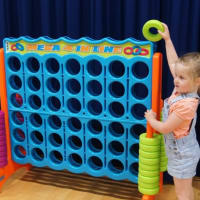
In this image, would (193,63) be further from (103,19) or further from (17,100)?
(17,100)

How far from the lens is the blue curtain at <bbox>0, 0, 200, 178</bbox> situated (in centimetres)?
203

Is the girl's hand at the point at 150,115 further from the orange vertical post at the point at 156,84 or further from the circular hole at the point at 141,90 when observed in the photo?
the circular hole at the point at 141,90

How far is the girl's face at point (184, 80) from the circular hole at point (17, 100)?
1.09m

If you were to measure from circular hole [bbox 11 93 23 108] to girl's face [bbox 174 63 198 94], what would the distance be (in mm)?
1089

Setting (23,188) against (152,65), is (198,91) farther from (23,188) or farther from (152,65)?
(23,188)

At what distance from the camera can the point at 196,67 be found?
145 centimetres

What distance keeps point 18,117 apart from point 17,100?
0.38 ft

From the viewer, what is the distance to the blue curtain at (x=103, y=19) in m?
2.03

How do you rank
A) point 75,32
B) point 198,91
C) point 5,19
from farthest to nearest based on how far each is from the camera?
point 5,19
point 75,32
point 198,91

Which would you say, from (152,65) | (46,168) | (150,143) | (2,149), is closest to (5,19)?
(2,149)

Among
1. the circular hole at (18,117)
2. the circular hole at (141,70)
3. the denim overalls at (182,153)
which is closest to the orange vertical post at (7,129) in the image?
the circular hole at (18,117)

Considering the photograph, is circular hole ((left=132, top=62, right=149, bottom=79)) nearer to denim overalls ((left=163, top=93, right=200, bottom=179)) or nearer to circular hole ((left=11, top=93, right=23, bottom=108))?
denim overalls ((left=163, top=93, right=200, bottom=179))

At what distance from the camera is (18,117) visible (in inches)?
88.4

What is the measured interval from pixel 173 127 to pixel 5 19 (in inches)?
61.4
